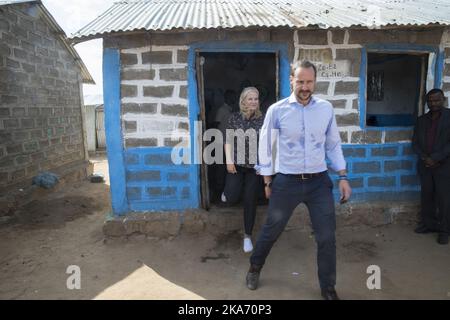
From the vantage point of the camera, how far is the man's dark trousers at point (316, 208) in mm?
2812

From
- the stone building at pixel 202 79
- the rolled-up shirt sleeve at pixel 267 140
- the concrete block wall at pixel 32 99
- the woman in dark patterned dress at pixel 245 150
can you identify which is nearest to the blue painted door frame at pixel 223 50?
the stone building at pixel 202 79

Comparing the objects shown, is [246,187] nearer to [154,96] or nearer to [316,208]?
[316,208]

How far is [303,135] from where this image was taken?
2857 mm

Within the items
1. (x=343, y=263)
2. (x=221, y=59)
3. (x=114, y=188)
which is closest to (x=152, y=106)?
(x=114, y=188)

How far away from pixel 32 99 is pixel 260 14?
17.2ft

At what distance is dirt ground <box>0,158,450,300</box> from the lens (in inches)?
127

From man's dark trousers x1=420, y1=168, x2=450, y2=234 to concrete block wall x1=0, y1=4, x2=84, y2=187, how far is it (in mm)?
6667

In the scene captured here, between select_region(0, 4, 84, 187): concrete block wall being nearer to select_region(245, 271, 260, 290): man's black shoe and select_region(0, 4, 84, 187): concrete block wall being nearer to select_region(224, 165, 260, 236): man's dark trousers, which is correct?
select_region(224, 165, 260, 236): man's dark trousers

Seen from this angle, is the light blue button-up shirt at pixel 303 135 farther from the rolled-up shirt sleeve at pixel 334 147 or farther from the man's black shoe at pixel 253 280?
the man's black shoe at pixel 253 280

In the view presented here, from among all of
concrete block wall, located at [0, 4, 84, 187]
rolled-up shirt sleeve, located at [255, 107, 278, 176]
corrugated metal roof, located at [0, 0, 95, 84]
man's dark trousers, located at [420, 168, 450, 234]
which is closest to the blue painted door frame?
rolled-up shirt sleeve, located at [255, 107, 278, 176]

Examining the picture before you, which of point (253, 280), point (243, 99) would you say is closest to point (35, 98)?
point (243, 99)

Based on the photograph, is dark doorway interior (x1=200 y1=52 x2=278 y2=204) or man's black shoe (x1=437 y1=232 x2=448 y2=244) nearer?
man's black shoe (x1=437 y1=232 x2=448 y2=244)

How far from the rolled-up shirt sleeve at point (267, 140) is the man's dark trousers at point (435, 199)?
7.93ft
